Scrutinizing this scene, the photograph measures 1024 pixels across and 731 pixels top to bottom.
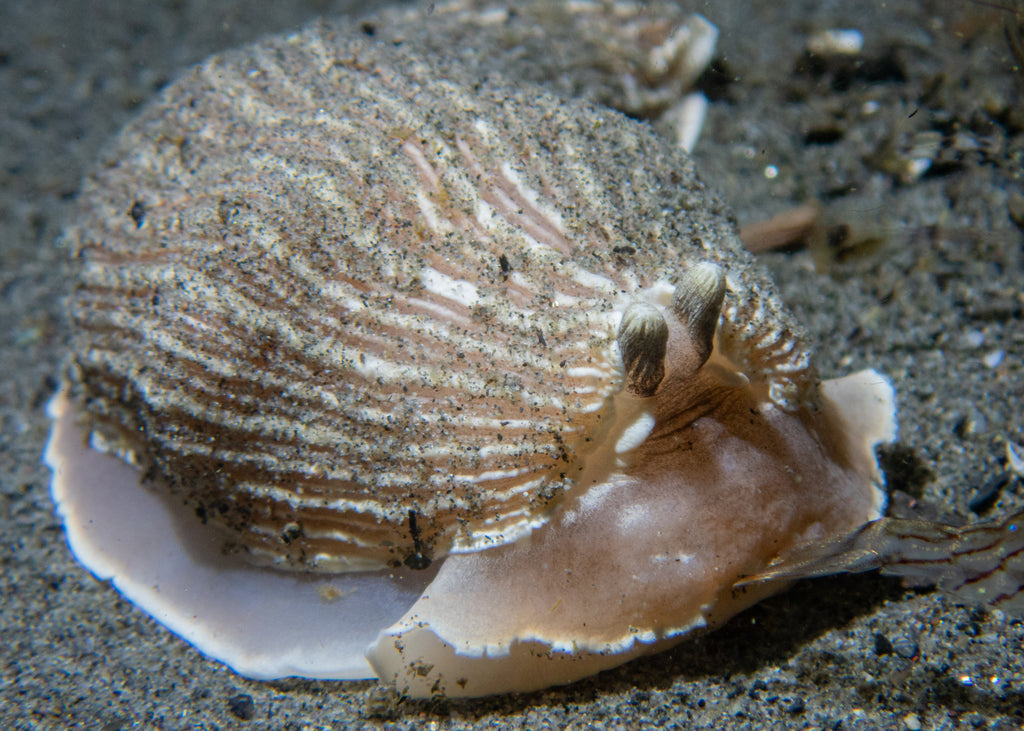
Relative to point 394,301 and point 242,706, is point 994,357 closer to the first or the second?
point 394,301

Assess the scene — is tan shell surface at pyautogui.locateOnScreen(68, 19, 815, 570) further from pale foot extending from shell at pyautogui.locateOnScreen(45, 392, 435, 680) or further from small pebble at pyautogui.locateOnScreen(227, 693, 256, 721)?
small pebble at pyautogui.locateOnScreen(227, 693, 256, 721)

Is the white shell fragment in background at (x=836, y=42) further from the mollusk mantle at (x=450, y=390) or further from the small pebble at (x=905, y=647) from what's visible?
the small pebble at (x=905, y=647)

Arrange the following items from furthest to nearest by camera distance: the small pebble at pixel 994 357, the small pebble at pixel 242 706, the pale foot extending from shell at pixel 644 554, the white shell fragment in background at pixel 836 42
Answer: the white shell fragment in background at pixel 836 42
the small pebble at pixel 994 357
the small pebble at pixel 242 706
the pale foot extending from shell at pixel 644 554

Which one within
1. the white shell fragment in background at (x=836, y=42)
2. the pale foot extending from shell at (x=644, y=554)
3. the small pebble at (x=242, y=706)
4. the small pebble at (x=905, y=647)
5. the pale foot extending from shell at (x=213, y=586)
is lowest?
the small pebble at (x=242, y=706)

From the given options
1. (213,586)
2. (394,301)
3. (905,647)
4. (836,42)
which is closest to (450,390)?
(394,301)

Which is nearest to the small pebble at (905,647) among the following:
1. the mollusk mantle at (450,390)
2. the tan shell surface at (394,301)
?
the mollusk mantle at (450,390)

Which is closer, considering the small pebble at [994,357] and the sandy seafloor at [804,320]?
the sandy seafloor at [804,320]

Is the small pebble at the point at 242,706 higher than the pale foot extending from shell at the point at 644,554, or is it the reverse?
the pale foot extending from shell at the point at 644,554
